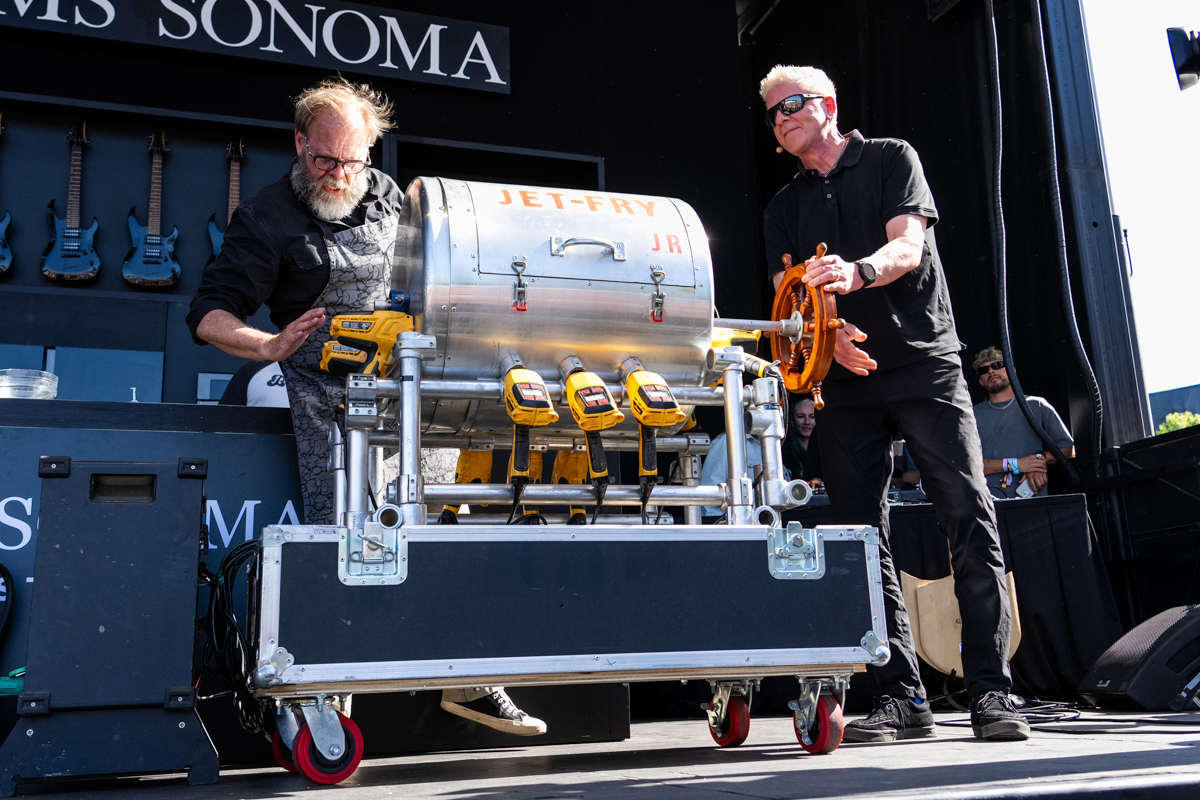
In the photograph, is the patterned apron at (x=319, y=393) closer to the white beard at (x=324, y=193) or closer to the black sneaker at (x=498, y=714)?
the white beard at (x=324, y=193)

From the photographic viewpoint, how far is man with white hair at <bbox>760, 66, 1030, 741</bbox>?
2.19 metres

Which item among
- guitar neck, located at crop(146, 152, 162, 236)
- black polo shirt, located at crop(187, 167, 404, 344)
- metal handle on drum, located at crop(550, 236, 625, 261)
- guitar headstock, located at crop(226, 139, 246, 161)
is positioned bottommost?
metal handle on drum, located at crop(550, 236, 625, 261)

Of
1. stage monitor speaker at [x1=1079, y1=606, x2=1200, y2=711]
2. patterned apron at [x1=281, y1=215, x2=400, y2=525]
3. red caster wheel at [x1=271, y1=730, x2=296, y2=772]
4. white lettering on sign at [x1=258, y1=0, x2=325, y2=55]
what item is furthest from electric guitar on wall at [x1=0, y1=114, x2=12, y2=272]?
stage monitor speaker at [x1=1079, y1=606, x2=1200, y2=711]

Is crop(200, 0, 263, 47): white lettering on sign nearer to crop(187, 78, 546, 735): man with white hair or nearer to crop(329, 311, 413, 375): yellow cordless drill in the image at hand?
crop(187, 78, 546, 735): man with white hair

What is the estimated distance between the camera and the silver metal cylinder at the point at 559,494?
189 cm

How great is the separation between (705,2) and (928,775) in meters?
5.33

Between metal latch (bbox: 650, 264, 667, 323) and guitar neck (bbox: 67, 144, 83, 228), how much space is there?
3954 millimetres

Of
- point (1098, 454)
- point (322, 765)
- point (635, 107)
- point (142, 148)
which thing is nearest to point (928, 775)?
point (322, 765)

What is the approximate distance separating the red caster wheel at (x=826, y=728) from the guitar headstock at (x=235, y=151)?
4350 millimetres

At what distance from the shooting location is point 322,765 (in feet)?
5.40

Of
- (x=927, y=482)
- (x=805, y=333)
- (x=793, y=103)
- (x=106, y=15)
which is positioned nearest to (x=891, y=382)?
(x=927, y=482)

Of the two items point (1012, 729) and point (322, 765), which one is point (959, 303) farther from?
point (322, 765)

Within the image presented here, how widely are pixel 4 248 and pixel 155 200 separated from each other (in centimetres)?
71

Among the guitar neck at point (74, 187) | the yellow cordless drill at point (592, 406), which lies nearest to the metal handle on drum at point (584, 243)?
the yellow cordless drill at point (592, 406)
